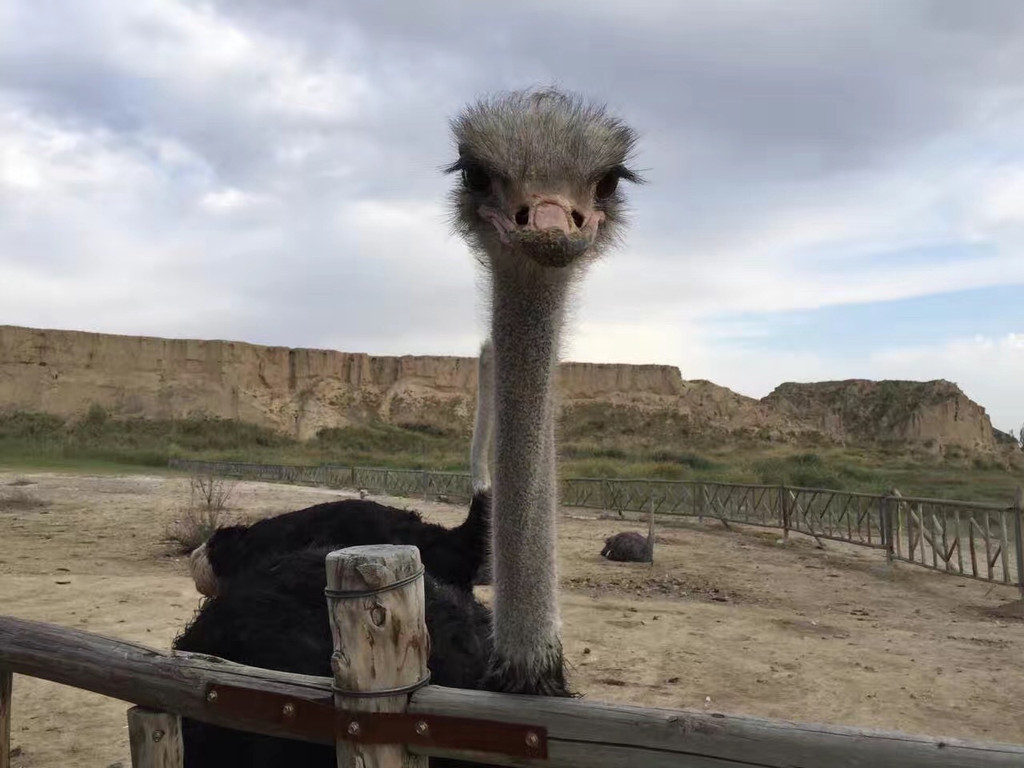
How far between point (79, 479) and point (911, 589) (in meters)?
15.5

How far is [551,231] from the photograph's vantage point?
1.48 m

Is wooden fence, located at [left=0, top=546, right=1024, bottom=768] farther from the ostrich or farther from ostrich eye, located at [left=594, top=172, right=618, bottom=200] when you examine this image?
the ostrich

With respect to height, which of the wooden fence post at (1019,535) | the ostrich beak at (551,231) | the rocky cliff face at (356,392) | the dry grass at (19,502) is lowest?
the dry grass at (19,502)

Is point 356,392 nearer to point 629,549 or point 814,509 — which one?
point 814,509

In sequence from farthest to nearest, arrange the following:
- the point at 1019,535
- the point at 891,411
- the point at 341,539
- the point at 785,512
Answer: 1. the point at 891,411
2. the point at 785,512
3. the point at 1019,535
4. the point at 341,539

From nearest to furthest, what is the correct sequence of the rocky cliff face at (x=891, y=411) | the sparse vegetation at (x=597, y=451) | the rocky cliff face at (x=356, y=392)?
the sparse vegetation at (x=597, y=451), the rocky cliff face at (x=356, y=392), the rocky cliff face at (x=891, y=411)

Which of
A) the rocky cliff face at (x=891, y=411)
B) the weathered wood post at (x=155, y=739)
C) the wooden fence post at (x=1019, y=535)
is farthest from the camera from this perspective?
the rocky cliff face at (x=891, y=411)

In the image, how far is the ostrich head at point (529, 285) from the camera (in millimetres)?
1594

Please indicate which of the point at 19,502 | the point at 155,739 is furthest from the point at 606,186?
the point at 19,502

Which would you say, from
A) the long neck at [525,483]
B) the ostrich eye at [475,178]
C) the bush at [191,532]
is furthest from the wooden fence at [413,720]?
the bush at [191,532]

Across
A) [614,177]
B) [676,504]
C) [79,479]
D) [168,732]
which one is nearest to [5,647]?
[168,732]

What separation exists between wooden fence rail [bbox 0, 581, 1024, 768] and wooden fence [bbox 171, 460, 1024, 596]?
2.55 meters

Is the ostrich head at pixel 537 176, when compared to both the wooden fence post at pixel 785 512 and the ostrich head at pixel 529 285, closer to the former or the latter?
the ostrich head at pixel 529 285

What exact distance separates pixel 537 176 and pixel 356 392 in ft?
159
